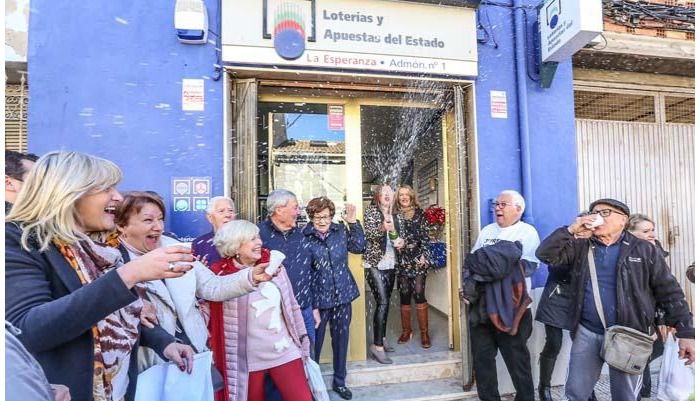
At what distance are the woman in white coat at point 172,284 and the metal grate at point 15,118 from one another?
2438mm

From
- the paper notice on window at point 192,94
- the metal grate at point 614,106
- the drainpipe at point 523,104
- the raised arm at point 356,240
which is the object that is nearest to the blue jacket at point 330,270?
the raised arm at point 356,240

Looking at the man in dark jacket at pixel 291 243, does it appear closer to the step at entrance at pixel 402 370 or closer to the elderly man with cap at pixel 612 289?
the step at entrance at pixel 402 370

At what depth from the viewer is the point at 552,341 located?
3578 millimetres

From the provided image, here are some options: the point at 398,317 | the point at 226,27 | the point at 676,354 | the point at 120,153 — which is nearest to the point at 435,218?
the point at 398,317

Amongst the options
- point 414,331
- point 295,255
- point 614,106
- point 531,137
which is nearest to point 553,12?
point 531,137

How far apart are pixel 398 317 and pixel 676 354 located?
3000mm

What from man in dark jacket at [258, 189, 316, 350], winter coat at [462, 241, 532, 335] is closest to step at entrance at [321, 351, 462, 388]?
man in dark jacket at [258, 189, 316, 350]

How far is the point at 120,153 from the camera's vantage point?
352 centimetres

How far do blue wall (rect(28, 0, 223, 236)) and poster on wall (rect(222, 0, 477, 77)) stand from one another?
0.35 metres

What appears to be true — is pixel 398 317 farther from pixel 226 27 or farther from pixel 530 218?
pixel 226 27

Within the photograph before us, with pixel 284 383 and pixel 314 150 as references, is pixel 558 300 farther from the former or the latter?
pixel 314 150

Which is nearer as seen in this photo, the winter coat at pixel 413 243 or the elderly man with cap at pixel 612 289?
the elderly man with cap at pixel 612 289

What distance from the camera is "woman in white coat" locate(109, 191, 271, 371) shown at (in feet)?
7.02

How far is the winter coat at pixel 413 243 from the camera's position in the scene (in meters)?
4.45
